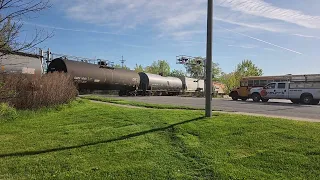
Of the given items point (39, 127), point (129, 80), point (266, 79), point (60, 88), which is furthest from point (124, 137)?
point (266, 79)

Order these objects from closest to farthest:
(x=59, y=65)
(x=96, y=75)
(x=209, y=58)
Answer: (x=209, y=58), (x=59, y=65), (x=96, y=75)

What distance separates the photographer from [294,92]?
26.4 metres

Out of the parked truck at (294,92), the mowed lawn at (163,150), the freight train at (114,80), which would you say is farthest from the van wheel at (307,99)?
the mowed lawn at (163,150)

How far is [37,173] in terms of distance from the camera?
16.6 feet

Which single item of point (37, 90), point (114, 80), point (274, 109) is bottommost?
point (274, 109)

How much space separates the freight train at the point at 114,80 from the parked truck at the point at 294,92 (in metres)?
14.5

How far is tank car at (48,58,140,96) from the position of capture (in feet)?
83.5

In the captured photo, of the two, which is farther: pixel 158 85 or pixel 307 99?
pixel 158 85

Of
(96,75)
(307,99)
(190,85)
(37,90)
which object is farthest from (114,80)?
(190,85)

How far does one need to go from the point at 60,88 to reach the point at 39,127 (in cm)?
608

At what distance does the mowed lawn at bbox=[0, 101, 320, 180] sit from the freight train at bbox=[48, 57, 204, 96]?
1464 cm

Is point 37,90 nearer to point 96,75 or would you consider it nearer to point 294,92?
point 96,75

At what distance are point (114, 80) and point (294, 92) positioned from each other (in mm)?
17954

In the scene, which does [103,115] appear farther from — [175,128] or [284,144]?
[284,144]
